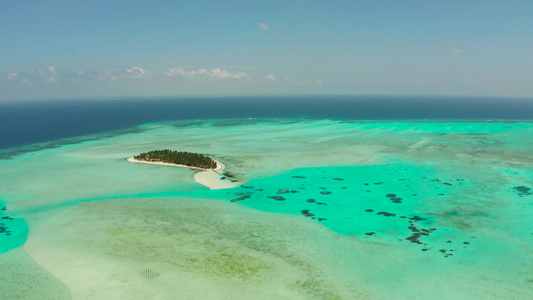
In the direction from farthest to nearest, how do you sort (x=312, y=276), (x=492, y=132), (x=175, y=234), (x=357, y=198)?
(x=492, y=132), (x=357, y=198), (x=175, y=234), (x=312, y=276)

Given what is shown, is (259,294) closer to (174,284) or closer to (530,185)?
(174,284)

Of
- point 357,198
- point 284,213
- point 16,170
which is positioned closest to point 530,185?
point 357,198

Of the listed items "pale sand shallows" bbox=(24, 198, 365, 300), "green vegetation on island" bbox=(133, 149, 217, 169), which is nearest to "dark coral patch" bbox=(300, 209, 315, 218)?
"pale sand shallows" bbox=(24, 198, 365, 300)

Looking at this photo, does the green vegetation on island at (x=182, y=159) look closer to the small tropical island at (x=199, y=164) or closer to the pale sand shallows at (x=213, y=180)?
the small tropical island at (x=199, y=164)

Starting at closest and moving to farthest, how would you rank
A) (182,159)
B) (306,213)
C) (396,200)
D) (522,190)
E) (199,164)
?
1. (306,213)
2. (396,200)
3. (522,190)
4. (199,164)
5. (182,159)

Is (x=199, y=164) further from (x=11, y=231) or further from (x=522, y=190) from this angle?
(x=522, y=190)

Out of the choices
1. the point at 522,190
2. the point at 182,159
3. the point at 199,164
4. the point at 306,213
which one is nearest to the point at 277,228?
the point at 306,213

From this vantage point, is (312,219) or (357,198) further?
(357,198)

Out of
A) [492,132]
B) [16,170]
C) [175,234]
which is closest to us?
[175,234]
